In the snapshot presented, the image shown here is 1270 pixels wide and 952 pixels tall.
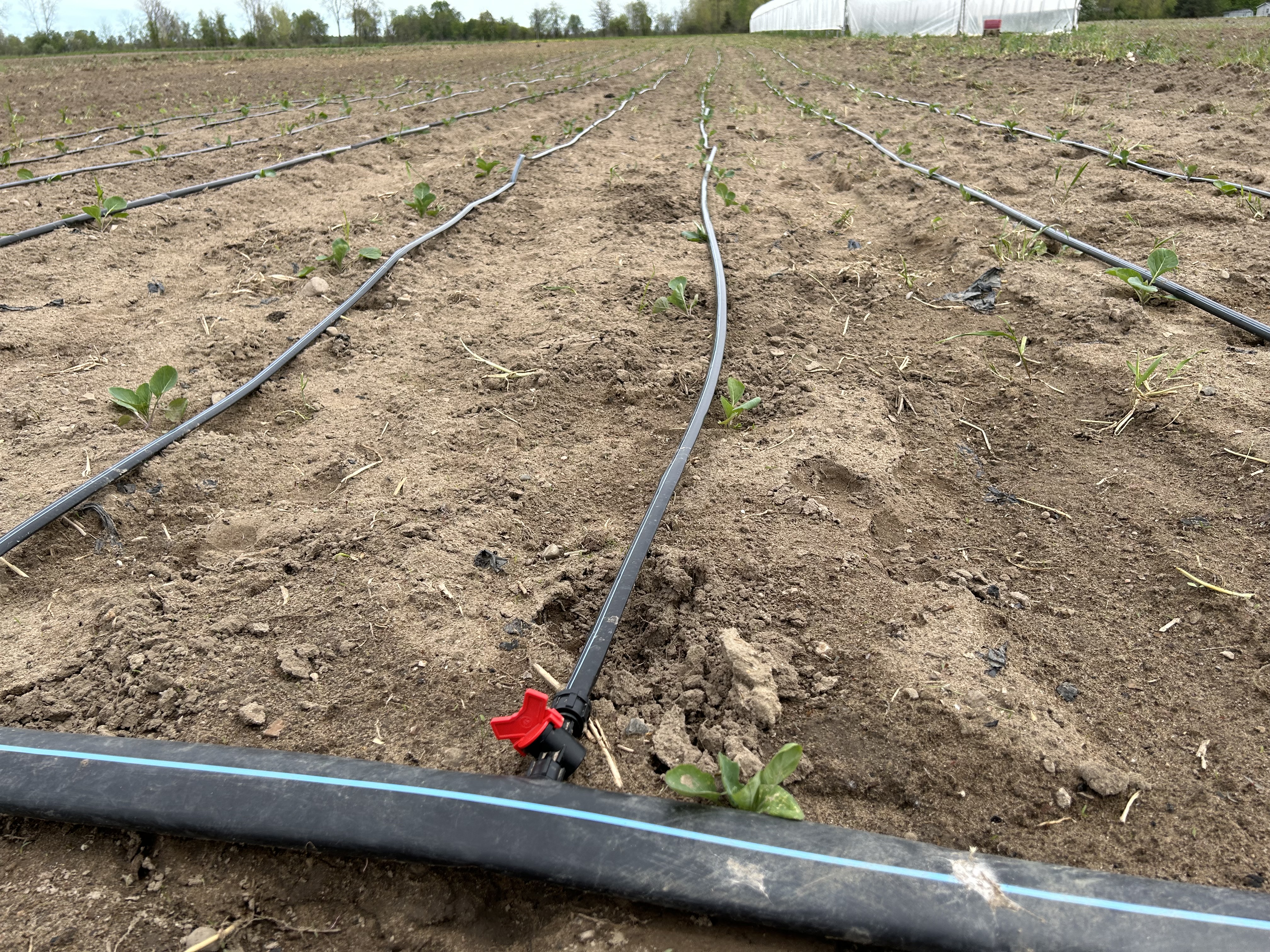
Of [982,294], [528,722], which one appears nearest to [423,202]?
[982,294]

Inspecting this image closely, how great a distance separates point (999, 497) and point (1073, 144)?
4.14 meters

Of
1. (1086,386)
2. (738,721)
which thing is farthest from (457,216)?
(738,721)

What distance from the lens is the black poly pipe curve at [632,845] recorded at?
0.92 meters

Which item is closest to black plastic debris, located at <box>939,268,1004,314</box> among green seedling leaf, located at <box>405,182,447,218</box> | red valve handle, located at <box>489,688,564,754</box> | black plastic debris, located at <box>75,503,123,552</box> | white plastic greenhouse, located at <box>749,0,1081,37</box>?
red valve handle, located at <box>489,688,564,754</box>

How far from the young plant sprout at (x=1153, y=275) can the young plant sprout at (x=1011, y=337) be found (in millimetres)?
443

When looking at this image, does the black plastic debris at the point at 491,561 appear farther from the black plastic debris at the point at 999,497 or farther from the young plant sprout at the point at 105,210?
the young plant sprout at the point at 105,210

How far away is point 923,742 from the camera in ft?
4.14

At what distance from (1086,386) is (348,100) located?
992 centimetres

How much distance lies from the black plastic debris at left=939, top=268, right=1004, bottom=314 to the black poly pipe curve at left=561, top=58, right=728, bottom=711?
0.90 meters

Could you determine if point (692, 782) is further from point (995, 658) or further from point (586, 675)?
point (995, 658)

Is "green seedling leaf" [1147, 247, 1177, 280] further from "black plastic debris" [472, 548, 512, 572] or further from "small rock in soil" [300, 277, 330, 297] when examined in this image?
"small rock in soil" [300, 277, 330, 297]

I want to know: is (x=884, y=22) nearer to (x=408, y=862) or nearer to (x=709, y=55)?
(x=709, y=55)

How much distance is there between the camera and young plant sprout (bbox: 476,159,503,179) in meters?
4.62

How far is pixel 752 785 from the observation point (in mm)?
1093
